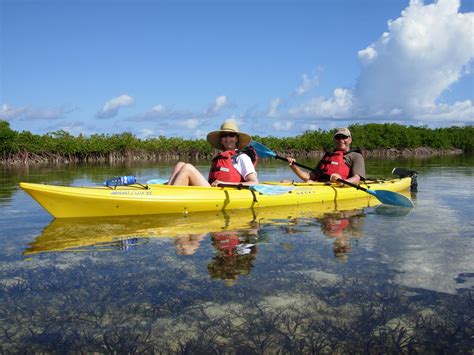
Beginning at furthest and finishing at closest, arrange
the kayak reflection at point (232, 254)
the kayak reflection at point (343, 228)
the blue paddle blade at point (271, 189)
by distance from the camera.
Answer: the blue paddle blade at point (271, 189), the kayak reflection at point (343, 228), the kayak reflection at point (232, 254)

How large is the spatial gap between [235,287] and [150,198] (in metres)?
3.47

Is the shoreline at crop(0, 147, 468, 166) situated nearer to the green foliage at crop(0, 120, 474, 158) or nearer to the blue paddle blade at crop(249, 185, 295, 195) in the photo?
the green foliage at crop(0, 120, 474, 158)

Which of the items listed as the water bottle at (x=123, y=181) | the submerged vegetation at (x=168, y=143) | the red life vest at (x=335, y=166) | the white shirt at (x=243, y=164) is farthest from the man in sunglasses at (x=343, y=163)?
the submerged vegetation at (x=168, y=143)

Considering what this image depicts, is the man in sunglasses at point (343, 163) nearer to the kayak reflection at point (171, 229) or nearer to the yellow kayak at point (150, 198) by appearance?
the yellow kayak at point (150, 198)

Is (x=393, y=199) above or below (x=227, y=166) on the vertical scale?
below

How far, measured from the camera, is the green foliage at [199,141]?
3388 cm

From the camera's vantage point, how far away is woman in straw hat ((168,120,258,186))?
22.8 feet

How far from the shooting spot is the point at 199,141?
47.1 m

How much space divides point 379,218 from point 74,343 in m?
5.29

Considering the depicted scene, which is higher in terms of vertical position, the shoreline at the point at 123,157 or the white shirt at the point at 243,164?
the shoreline at the point at 123,157

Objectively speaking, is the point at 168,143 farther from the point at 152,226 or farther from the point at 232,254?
the point at 232,254

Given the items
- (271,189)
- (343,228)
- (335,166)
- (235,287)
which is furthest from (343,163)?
(235,287)

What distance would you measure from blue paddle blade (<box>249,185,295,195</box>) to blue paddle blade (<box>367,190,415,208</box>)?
5.27 ft

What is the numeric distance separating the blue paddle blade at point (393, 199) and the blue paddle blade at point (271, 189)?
1608 millimetres
